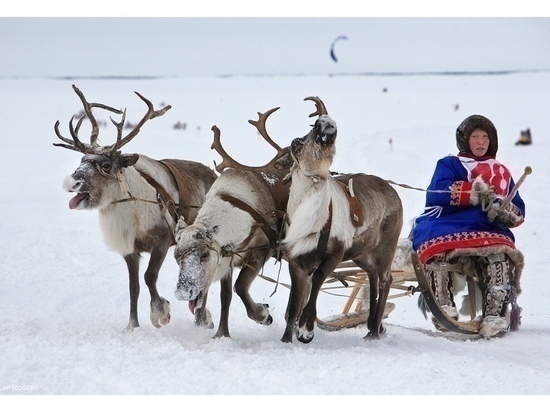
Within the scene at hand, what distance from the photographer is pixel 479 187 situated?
6.93 meters

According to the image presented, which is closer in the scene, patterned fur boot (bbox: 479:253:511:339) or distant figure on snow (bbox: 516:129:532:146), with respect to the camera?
patterned fur boot (bbox: 479:253:511:339)

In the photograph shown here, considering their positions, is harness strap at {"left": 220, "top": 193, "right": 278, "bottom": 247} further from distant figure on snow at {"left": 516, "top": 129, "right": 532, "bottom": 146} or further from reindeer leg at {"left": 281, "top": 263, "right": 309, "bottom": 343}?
distant figure on snow at {"left": 516, "top": 129, "right": 532, "bottom": 146}

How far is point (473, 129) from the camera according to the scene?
23.3 ft

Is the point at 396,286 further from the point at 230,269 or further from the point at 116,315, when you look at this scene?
the point at 116,315

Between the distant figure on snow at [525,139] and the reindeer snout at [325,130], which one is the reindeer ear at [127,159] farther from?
the distant figure on snow at [525,139]

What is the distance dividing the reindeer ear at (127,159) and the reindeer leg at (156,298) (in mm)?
702

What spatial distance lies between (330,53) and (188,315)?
3142 mm

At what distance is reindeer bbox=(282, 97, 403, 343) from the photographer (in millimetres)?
5688

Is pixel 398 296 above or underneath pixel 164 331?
above

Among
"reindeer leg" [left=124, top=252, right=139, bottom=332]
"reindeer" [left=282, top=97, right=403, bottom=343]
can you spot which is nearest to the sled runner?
"reindeer" [left=282, top=97, right=403, bottom=343]

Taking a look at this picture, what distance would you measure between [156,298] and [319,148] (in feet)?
5.84

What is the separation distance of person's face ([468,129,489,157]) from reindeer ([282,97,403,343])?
4.32 feet

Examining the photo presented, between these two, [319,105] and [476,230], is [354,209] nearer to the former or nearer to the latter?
[319,105]

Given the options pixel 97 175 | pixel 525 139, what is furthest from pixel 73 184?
pixel 525 139
